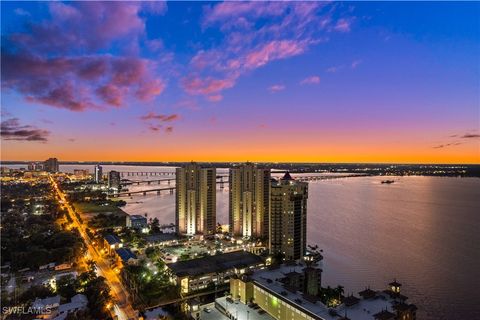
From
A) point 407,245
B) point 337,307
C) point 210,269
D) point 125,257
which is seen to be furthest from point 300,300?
point 407,245

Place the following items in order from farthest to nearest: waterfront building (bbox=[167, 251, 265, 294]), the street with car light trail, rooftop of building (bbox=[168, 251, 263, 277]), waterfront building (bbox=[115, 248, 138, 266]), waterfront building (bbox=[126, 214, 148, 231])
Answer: waterfront building (bbox=[126, 214, 148, 231]) → waterfront building (bbox=[115, 248, 138, 266]) → rooftop of building (bbox=[168, 251, 263, 277]) → waterfront building (bbox=[167, 251, 265, 294]) → the street with car light trail

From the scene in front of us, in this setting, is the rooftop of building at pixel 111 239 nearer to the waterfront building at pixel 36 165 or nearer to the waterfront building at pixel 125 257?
the waterfront building at pixel 125 257

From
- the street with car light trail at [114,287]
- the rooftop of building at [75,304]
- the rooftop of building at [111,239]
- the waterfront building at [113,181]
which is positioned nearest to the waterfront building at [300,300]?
the street with car light trail at [114,287]

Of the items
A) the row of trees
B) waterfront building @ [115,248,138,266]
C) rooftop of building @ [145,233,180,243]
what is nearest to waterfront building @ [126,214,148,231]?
rooftop of building @ [145,233,180,243]

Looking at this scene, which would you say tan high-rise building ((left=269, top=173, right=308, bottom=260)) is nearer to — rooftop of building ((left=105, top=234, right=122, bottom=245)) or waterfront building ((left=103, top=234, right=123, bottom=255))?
waterfront building ((left=103, top=234, right=123, bottom=255))

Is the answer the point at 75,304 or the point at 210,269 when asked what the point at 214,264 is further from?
the point at 75,304

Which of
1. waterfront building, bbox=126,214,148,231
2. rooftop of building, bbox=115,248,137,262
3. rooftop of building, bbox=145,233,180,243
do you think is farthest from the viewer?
waterfront building, bbox=126,214,148,231

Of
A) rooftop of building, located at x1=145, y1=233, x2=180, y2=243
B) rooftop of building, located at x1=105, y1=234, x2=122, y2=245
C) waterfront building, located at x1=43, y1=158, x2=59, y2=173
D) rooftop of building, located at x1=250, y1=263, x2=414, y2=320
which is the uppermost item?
waterfront building, located at x1=43, y1=158, x2=59, y2=173
